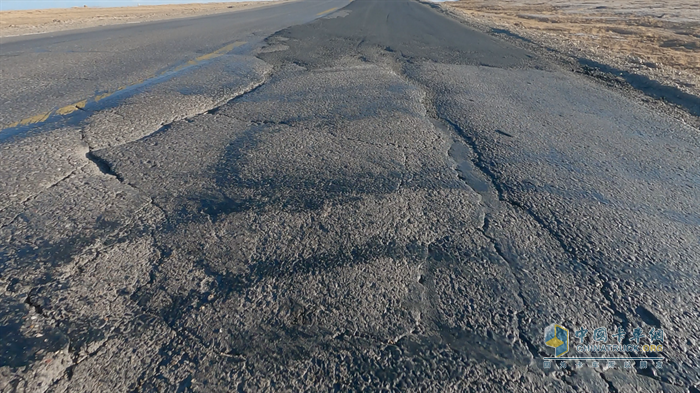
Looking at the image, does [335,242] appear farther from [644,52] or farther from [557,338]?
[644,52]

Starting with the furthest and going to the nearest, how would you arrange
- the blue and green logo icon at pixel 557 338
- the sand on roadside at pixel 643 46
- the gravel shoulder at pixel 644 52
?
the sand on roadside at pixel 643 46
the gravel shoulder at pixel 644 52
the blue and green logo icon at pixel 557 338

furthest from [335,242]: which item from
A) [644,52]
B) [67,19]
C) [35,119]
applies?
[67,19]

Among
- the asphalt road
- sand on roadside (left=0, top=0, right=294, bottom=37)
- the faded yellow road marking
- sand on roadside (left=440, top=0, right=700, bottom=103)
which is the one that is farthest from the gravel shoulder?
sand on roadside (left=0, top=0, right=294, bottom=37)

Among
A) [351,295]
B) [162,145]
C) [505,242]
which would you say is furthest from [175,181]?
[505,242]

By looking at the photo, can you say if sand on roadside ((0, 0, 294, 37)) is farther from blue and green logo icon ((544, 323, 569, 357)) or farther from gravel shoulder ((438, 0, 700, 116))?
blue and green logo icon ((544, 323, 569, 357))

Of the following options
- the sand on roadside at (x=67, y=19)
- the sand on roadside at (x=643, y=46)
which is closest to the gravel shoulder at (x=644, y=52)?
the sand on roadside at (x=643, y=46)

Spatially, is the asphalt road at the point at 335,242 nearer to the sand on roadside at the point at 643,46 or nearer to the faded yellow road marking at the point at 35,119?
the faded yellow road marking at the point at 35,119

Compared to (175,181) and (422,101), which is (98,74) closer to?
(175,181)
